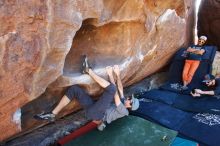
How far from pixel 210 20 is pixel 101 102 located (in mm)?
4642

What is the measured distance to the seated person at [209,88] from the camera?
17.0 feet

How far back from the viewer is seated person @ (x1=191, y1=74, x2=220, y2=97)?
5.19 metres

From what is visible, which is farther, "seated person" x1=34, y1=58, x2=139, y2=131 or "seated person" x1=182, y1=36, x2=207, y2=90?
"seated person" x1=182, y1=36, x2=207, y2=90

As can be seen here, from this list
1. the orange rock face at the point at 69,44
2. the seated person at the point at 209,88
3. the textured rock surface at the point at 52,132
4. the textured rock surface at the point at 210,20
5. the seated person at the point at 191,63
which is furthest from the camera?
the textured rock surface at the point at 210,20

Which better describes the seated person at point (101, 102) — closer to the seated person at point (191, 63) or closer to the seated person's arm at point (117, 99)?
the seated person's arm at point (117, 99)

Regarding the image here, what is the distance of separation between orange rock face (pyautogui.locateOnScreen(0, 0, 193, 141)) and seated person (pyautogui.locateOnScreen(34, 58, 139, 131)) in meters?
0.12

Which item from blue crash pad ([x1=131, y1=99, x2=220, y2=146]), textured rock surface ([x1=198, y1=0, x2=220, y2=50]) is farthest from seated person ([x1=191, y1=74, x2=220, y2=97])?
textured rock surface ([x1=198, y1=0, x2=220, y2=50])

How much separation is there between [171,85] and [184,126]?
1427mm

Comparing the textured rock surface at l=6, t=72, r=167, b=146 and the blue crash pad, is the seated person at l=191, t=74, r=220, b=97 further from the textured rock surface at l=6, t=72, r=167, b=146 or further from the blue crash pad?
the textured rock surface at l=6, t=72, r=167, b=146

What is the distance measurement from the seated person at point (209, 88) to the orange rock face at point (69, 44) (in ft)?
3.07

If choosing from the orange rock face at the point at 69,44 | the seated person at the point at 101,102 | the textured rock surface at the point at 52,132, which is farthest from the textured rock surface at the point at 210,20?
the textured rock surface at the point at 52,132

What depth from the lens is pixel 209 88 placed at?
211 inches

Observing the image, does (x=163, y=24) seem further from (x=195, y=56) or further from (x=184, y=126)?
(x=184, y=126)

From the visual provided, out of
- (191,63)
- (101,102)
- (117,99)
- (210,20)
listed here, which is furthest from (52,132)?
(210,20)
